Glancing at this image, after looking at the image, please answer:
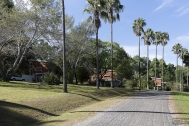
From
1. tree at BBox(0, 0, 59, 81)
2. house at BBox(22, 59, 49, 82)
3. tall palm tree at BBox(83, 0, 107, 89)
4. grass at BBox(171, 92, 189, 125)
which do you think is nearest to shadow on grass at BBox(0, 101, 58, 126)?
grass at BBox(171, 92, 189, 125)

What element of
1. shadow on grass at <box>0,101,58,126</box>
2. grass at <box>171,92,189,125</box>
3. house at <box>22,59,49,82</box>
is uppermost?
house at <box>22,59,49,82</box>

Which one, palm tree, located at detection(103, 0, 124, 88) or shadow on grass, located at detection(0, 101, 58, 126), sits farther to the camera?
palm tree, located at detection(103, 0, 124, 88)

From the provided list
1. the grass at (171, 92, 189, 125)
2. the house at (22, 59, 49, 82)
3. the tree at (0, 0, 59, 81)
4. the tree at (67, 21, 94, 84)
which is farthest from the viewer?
the house at (22, 59, 49, 82)

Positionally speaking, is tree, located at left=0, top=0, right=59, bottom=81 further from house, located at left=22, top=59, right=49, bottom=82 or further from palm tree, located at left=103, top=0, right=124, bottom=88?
house, located at left=22, top=59, right=49, bottom=82

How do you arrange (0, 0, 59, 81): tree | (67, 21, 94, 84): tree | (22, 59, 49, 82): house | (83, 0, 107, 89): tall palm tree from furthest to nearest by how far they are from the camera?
(22, 59, 49, 82): house, (67, 21, 94, 84): tree, (83, 0, 107, 89): tall palm tree, (0, 0, 59, 81): tree

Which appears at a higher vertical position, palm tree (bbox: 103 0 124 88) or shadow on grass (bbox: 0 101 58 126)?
palm tree (bbox: 103 0 124 88)

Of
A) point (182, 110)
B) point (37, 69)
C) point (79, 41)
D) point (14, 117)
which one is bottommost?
point (182, 110)

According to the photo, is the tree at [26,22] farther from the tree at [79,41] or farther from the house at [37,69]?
the house at [37,69]

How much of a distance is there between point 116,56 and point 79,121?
4583 centimetres

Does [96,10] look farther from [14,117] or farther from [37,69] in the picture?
[37,69]

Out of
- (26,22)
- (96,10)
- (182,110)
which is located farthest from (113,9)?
(182,110)

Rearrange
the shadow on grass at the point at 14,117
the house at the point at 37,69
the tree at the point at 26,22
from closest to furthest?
the shadow on grass at the point at 14,117, the tree at the point at 26,22, the house at the point at 37,69

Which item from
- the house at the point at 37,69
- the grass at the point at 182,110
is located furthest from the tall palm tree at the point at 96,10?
the house at the point at 37,69

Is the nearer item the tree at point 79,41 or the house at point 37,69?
the tree at point 79,41
